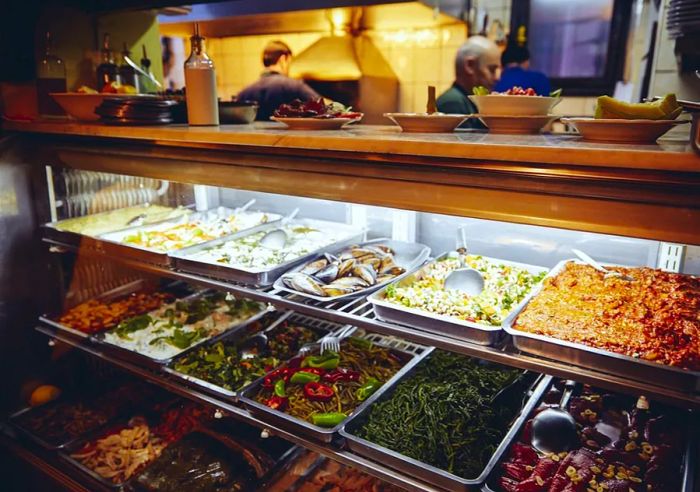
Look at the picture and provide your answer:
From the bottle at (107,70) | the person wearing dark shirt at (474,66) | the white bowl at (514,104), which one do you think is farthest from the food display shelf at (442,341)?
the person wearing dark shirt at (474,66)

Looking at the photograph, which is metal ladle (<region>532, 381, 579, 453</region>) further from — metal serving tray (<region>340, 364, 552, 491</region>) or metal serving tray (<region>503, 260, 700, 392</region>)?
metal serving tray (<region>503, 260, 700, 392</region>)

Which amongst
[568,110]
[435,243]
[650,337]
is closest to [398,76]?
[568,110]

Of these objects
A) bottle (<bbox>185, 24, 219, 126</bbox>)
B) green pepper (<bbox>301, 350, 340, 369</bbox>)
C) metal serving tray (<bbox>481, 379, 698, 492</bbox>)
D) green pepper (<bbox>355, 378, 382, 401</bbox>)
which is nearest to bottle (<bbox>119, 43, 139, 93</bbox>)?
bottle (<bbox>185, 24, 219, 126</bbox>)

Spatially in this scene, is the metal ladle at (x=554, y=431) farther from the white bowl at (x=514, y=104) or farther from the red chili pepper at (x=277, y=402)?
the white bowl at (x=514, y=104)

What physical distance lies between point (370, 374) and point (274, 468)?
610mm

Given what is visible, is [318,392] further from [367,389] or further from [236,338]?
[236,338]

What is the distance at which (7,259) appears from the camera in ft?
10.0

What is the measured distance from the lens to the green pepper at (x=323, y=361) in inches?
101

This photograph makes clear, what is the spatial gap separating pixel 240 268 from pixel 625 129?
159cm

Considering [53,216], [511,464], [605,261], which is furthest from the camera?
[53,216]

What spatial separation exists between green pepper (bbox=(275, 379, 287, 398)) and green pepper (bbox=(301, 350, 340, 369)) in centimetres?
20

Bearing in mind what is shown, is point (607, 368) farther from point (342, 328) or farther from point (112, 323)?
point (112, 323)

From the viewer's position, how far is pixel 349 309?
2.14m

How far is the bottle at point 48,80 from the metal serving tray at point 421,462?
2733 mm
